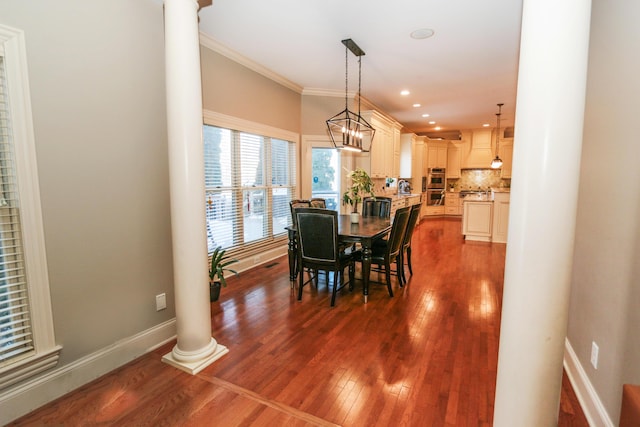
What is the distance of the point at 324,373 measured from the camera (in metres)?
2.19

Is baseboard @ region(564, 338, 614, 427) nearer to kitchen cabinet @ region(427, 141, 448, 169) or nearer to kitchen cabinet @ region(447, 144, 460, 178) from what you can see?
kitchen cabinet @ region(427, 141, 448, 169)

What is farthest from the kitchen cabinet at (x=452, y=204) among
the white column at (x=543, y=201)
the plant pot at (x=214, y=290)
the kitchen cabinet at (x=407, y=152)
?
the white column at (x=543, y=201)

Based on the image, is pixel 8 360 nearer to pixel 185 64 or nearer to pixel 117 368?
pixel 117 368

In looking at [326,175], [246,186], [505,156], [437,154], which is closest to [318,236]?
[246,186]

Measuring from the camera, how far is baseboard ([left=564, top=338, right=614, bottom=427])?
1619 mm

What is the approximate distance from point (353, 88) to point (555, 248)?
4976 millimetres

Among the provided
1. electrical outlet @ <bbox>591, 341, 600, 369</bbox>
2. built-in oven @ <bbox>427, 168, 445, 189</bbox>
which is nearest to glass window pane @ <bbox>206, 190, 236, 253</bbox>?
electrical outlet @ <bbox>591, 341, 600, 369</bbox>

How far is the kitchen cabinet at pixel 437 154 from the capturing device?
34.8 feet

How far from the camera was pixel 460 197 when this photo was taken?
35.2ft

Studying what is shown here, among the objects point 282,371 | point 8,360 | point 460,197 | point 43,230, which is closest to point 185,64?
point 43,230

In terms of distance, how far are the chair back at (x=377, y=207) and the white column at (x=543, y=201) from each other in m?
3.59

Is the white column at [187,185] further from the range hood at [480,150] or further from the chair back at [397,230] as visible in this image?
the range hood at [480,150]

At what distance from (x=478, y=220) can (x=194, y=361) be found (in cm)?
617

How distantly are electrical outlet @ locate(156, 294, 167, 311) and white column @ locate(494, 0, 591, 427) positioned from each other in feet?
8.08
